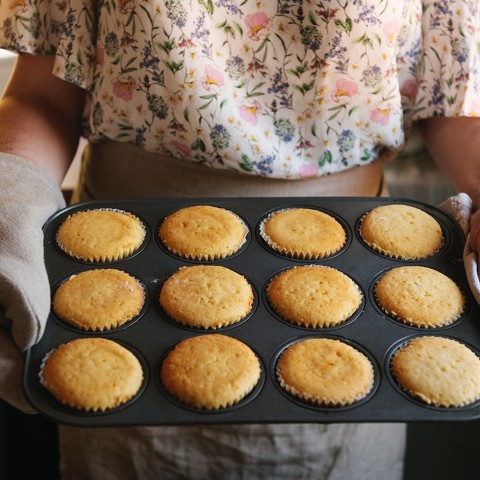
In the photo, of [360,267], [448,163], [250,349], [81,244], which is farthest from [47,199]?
[448,163]

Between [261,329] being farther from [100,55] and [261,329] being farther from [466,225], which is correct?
[100,55]

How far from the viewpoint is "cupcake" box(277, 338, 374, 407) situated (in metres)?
1.16

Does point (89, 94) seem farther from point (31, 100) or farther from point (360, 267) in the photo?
point (360, 267)

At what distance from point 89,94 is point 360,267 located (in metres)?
0.73

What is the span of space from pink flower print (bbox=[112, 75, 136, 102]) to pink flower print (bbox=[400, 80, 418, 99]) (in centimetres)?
63

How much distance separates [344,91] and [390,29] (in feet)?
0.52

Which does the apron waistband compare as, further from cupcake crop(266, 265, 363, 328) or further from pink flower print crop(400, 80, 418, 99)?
cupcake crop(266, 265, 363, 328)

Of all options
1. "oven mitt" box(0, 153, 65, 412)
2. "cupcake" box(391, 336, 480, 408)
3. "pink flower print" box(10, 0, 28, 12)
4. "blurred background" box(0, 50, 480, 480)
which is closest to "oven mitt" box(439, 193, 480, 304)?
"cupcake" box(391, 336, 480, 408)

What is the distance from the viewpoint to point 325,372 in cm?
121

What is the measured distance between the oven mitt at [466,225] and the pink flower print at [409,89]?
0.30 m

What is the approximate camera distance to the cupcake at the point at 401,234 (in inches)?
57.3

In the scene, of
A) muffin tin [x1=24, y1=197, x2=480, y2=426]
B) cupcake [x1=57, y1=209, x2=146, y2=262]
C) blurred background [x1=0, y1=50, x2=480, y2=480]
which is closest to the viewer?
muffin tin [x1=24, y1=197, x2=480, y2=426]

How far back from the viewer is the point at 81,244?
4.62 ft

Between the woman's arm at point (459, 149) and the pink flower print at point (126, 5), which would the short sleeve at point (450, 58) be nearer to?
the woman's arm at point (459, 149)
